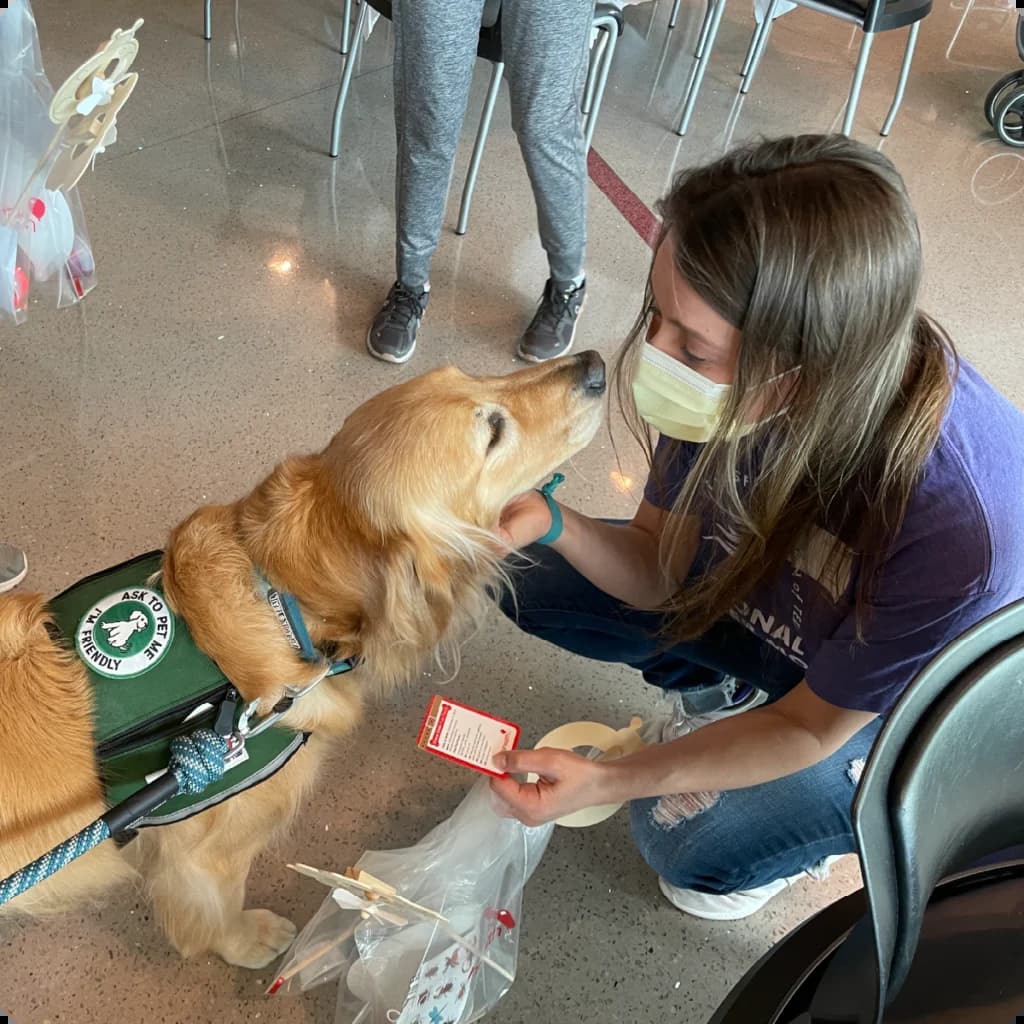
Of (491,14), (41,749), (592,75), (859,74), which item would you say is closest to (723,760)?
(41,749)

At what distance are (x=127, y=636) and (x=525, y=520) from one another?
0.60m

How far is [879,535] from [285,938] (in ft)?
3.71

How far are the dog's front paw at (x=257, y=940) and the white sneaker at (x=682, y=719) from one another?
0.73 metres

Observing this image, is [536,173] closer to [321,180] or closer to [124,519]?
[321,180]

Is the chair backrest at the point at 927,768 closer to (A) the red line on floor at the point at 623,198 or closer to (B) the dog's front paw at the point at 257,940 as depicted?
(B) the dog's front paw at the point at 257,940

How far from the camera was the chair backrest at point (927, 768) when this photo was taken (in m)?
0.55

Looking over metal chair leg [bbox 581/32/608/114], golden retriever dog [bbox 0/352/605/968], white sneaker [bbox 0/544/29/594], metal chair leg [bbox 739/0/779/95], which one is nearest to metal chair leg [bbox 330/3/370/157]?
metal chair leg [bbox 581/32/608/114]

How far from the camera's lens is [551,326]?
98.9 inches

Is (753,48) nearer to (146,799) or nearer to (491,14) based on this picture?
(491,14)

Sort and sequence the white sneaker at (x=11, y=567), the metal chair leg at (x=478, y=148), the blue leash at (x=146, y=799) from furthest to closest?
the metal chair leg at (x=478, y=148) → the white sneaker at (x=11, y=567) → the blue leash at (x=146, y=799)

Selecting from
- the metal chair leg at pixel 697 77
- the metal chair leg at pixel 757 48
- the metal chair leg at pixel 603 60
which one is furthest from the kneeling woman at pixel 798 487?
the metal chair leg at pixel 757 48

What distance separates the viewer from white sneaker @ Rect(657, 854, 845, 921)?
1.56 meters

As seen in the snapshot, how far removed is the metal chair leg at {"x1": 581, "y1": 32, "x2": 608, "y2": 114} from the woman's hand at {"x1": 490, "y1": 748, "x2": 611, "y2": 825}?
2.33m

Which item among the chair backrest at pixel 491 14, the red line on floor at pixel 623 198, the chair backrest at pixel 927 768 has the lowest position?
the red line on floor at pixel 623 198
